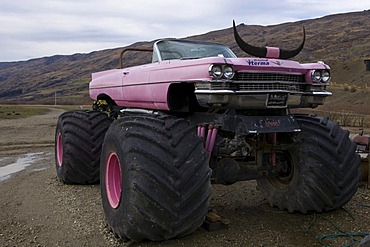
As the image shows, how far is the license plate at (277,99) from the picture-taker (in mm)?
4816

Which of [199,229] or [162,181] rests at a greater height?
[162,181]

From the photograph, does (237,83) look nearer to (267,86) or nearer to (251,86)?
(251,86)

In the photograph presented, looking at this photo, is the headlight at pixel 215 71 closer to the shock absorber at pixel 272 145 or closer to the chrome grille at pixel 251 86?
the chrome grille at pixel 251 86

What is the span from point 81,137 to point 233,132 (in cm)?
320

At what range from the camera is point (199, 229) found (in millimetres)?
4953

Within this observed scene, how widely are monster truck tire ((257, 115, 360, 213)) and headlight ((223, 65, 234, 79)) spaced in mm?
1332

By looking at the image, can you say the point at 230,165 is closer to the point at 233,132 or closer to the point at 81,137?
the point at 233,132

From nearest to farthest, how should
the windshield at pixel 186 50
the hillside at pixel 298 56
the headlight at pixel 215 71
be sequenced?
the headlight at pixel 215 71 → the windshield at pixel 186 50 → the hillside at pixel 298 56

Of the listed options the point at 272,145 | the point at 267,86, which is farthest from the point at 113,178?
the point at 267,86

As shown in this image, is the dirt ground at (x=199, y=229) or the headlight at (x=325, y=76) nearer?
the dirt ground at (x=199, y=229)

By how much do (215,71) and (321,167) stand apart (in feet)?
5.81

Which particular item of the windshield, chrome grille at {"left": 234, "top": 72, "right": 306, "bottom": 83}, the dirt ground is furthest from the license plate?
the windshield

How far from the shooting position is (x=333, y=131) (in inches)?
216

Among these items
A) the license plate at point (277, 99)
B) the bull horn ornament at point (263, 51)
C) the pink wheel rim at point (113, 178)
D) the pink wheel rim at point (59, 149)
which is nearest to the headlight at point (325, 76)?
the bull horn ornament at point (263, 51)
